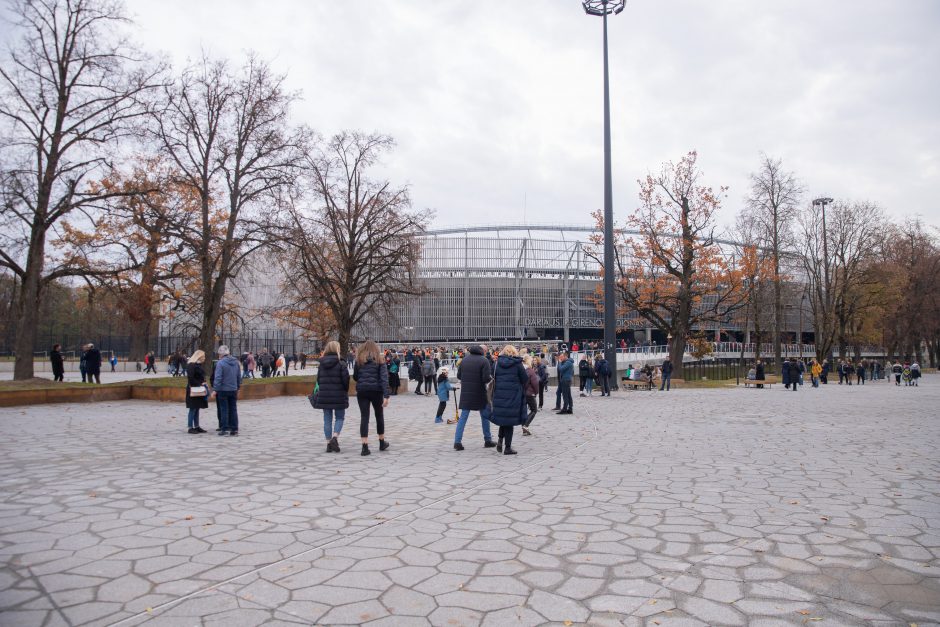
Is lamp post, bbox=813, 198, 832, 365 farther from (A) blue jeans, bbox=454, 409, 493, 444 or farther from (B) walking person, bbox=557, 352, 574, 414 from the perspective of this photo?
(A) blue jeans, bbox=454, 409, 493, 444

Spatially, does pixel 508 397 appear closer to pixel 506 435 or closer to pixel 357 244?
A: pixel 506 435

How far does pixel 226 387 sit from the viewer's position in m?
11.3

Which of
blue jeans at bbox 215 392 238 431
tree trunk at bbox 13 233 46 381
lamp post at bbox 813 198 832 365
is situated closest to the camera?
blue jeans at bbox 215 392 238 431

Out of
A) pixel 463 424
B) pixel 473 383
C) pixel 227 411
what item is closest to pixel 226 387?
pixel 227 411

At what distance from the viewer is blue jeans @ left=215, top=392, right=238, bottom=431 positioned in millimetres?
11430

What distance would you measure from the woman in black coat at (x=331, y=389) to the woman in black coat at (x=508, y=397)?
2.34 m

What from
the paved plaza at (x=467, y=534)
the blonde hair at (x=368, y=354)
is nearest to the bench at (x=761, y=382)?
the paved plaza at (x=467, y=534)

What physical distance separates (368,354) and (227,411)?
13.0ft

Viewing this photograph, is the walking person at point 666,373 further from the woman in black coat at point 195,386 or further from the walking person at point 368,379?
the woman in black coat at point 195,386

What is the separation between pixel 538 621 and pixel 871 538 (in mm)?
3221

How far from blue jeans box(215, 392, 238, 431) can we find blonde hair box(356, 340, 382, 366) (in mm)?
3589

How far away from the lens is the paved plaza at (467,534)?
3.60m

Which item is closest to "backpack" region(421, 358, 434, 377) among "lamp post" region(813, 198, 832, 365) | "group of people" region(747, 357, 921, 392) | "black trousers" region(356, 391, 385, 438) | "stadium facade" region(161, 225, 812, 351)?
"black trousers" region(356, 391, 385, 438)

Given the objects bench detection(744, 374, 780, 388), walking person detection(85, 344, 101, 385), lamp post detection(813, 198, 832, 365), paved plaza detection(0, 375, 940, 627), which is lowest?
bench detection(744, 374, 780, 388)
